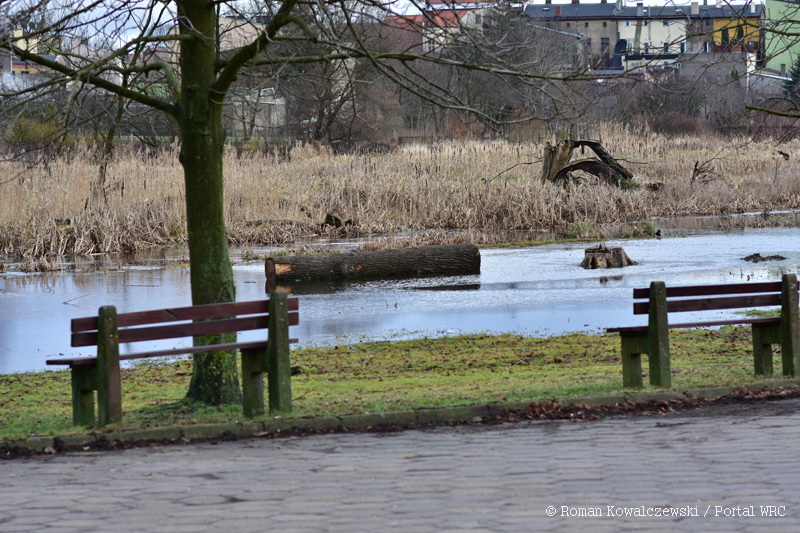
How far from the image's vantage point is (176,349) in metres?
7.70

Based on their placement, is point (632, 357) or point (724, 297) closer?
point (632, 357)

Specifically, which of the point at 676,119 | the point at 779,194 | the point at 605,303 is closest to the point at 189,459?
the point at 605,303

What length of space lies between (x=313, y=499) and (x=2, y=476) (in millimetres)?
2157

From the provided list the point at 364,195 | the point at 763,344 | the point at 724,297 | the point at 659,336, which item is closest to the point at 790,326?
the point at 763,344

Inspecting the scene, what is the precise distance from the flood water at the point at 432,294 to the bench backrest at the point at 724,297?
4.94m

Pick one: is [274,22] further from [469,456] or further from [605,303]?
[605,303]

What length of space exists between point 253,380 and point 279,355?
29 cm

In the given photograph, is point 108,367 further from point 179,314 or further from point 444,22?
point 444,22

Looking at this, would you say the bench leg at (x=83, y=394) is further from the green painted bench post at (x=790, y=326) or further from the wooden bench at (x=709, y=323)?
the green painted bench post at (x=790, y=326)

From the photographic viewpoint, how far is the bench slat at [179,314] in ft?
25.0

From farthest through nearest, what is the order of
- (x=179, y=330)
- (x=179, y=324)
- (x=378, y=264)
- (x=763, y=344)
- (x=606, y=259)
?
1. (x=606, y=259)
2. (x=378, y=264)
3. (x=763, y=344)
4. (x=179, y=330)
5. (x=179, y=324)

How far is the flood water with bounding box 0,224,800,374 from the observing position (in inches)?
574

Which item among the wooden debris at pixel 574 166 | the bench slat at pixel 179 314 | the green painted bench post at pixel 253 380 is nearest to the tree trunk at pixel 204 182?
the bench slat at pixel 179 314

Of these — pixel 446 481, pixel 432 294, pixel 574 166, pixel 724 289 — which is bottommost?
pixel 446 481
